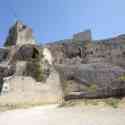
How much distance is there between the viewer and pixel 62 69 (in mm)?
25672

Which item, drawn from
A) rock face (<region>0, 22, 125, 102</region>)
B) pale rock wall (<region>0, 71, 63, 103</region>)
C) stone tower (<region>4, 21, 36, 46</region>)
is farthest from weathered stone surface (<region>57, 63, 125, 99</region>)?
stone tower (<region>4, 21, 36, 46</region>)

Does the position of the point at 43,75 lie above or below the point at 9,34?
below

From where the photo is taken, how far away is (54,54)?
31.7 meters

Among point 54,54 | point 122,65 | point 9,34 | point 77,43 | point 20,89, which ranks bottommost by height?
point 20,89

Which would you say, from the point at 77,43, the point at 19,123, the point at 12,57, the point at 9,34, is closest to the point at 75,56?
the point at 77,43

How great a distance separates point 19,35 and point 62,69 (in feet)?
47.3

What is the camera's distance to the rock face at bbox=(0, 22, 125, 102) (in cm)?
1602

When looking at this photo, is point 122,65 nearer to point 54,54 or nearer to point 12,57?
point 54,54

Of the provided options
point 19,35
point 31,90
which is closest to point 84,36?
point 19,35

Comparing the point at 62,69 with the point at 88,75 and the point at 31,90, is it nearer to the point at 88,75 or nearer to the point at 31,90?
the point at 88,75

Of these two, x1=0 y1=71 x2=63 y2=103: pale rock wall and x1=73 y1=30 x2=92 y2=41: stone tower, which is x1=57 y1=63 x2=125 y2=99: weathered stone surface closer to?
x1=0 y1=71 x2=63 y2=103: pale rock wall

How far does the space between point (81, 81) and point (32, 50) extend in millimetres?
7345

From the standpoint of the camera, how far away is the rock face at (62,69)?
52.5ft

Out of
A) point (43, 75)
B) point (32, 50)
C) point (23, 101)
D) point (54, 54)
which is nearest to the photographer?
point (23, 101)
